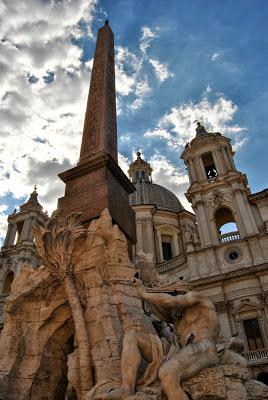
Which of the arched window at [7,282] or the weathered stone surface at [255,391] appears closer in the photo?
the weathered stone surface at [255,391]

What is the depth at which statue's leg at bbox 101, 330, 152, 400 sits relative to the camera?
3822 millimetres

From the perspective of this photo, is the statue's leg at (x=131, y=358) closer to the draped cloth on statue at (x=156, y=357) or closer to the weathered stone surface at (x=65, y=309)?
the draped cloth on statue at (x=156, y=357)

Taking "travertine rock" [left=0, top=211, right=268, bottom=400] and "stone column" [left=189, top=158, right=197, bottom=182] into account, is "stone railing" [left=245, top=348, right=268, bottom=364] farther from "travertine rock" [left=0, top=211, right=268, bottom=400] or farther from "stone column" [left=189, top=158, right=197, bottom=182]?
"travertine rock" [left=0, top=211, right=268, bottom=400]

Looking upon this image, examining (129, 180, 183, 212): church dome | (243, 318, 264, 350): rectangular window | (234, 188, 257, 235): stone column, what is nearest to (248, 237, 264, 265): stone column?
(234, 188, 257, 235): stone column

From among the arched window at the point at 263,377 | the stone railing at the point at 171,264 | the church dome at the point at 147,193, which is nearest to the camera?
the arched window at the point at 263,377

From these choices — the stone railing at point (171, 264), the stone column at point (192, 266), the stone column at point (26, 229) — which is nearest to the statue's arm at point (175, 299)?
the stone column at point (192, 266)

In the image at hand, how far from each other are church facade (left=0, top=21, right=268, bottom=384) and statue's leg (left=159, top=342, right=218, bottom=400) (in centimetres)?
299

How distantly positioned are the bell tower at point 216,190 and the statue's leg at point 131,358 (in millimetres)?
18912

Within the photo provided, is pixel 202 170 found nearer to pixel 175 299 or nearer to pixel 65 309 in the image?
pixel 65 309

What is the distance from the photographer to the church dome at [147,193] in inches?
1375

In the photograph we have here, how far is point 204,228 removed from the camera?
24.1 metres

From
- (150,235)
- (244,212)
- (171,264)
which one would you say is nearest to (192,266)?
(171,264)

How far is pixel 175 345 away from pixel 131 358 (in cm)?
61

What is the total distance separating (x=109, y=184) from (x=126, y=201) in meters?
0.72
